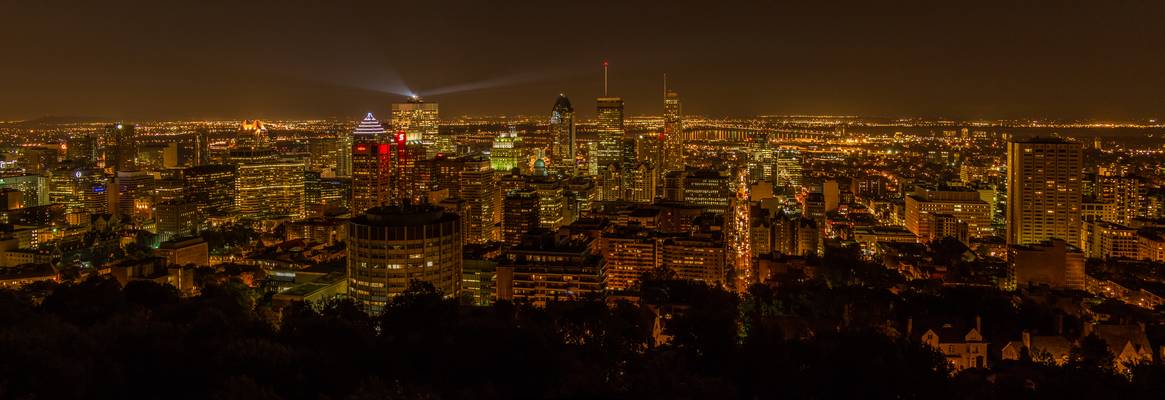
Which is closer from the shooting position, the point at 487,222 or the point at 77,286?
the point at 77,286

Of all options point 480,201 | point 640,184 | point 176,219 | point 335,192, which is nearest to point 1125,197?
point 640,184

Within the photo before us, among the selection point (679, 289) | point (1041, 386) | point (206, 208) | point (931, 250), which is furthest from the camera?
point (206, 208)

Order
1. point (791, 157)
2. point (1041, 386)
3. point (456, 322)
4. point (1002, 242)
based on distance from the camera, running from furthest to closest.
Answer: point (791, 157)
point (1002, 242)
point (456, 322)
point (1041, 386)

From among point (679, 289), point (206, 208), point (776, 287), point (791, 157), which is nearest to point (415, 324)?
point (679, 289)

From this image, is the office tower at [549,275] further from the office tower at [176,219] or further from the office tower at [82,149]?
the office tower at [82,149]

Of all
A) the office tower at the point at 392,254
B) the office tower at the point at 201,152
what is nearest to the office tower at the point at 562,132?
the office tower at the point at 201,152

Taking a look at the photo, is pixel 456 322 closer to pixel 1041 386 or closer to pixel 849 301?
pixel 1041 386
